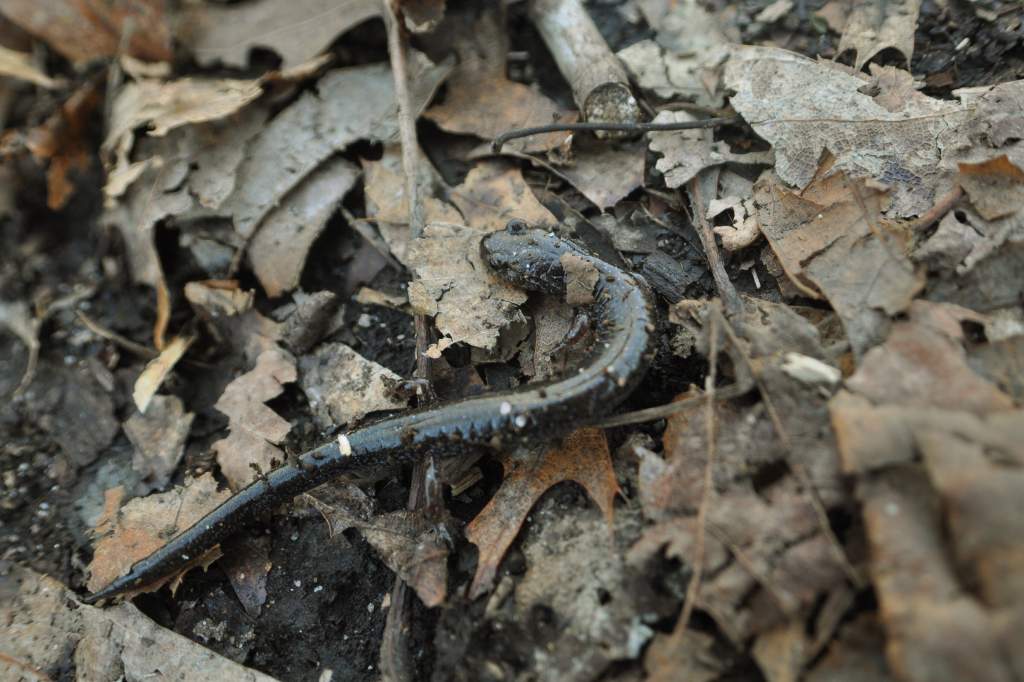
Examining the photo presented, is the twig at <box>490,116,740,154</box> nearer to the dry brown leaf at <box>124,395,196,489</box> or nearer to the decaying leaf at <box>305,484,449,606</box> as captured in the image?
the decaying leaf at <box>305,484,449,606</box>

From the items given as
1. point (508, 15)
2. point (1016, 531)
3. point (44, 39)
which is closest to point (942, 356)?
point (1016, 531)

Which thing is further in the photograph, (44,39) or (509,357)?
(44,39)

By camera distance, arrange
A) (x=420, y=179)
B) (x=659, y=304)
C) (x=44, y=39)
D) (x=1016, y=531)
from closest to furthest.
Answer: (x=1016, y=531) → (x=659, y=304) → (x=420, y=179) → (x=44, y=39)

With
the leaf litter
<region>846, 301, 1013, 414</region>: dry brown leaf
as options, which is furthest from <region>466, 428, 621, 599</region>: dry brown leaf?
<region>846, 301, 1013, 414</region>: dry brown leaf

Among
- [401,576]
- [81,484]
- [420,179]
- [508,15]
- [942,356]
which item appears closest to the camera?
[942,356]

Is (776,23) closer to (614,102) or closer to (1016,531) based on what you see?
(614,102)

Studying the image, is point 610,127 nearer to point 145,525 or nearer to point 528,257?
point 528,257

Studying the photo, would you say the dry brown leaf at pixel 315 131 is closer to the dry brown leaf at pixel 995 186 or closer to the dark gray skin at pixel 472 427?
the dark gray skin at pixel 472 427

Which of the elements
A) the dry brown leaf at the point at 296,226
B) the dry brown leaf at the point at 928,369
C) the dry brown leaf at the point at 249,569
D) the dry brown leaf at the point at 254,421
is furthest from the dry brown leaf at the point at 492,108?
the dry brown leaf at the point at 249,569
